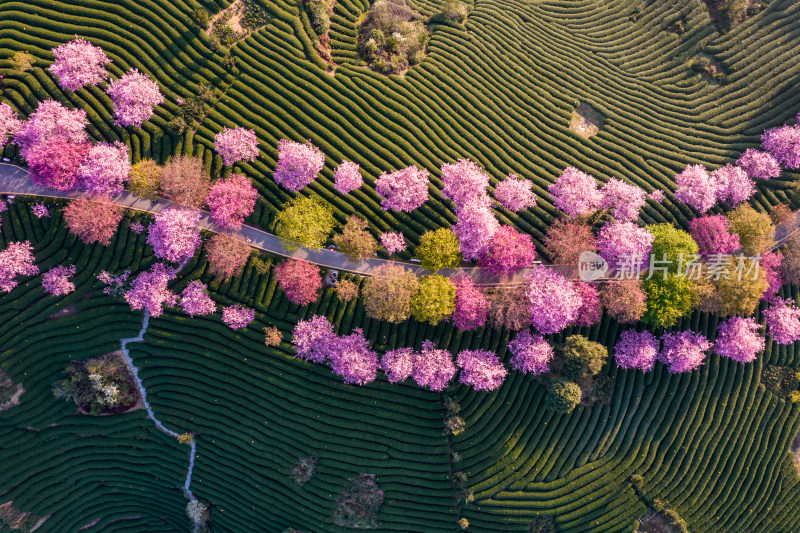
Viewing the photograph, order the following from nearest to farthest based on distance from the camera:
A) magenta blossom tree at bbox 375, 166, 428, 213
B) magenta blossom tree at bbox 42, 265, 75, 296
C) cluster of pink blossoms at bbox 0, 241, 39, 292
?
cluster of pink blossoms at bbox 0, 241, 39, 292, magenta blossom tree at bbox 42, 265, 75, 296, magenta blossom tree at bbox 375, 166, 428, 213

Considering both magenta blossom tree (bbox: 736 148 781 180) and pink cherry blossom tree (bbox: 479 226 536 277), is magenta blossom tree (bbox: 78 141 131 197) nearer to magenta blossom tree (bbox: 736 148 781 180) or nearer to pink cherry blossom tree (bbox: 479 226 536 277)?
pink cherry blossom tree (bbox: 479 226 536 277)

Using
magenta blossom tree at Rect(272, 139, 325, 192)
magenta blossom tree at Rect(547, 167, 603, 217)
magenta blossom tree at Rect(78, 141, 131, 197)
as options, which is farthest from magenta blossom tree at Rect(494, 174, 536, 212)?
magenta blossom tree at Rect(78, 141, 131, 197)

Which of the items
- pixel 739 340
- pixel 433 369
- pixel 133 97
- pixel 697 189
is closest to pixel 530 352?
pixel 433 369

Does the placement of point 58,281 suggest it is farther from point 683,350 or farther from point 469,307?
point 683,350

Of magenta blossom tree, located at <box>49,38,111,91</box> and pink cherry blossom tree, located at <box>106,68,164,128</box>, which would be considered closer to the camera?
magenta blossom tree, located at <box>49,38,111,91</box>

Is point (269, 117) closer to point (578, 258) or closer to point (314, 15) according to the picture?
point (314, 15)

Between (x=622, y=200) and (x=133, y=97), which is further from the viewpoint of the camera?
(x=622, y=200)
